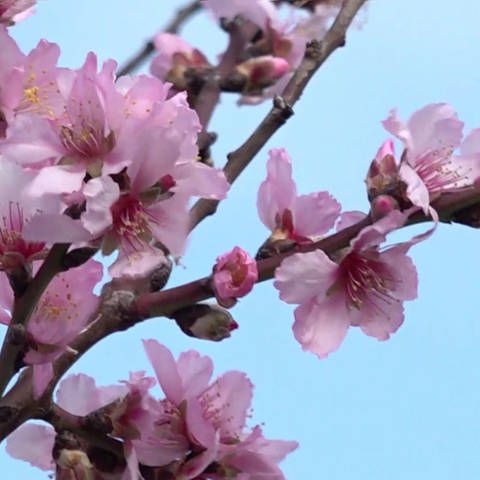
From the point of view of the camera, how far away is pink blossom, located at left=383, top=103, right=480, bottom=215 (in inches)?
57.2

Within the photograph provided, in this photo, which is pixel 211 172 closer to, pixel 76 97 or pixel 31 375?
pixel 76 97

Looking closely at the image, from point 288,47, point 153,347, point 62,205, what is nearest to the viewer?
point 62,205

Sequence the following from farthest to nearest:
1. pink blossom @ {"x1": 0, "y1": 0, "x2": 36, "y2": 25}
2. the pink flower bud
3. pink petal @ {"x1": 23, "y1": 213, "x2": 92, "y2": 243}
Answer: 1. pink blossom @ {"x1": 0, "y1": 0, "x2": 36, "y2": 25}
2. the pink flower bud
3. pink petal @ {"x1": 23, "y1": 213, "x2": 92, "y2": 243}

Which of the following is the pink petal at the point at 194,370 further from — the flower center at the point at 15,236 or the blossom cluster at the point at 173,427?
the flower center at the point at 15,236

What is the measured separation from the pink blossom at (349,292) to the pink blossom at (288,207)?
8 cm

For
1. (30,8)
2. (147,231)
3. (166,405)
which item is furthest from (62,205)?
(30,8)

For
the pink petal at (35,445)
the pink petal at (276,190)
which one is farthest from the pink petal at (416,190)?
the pink petal at (35,445)

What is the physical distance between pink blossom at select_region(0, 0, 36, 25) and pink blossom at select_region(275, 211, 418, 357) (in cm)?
65

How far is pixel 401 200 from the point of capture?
1.37 meters

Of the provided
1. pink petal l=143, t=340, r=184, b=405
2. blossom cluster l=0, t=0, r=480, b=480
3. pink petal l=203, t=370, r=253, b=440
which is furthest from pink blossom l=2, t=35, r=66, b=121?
pink petal l=203, t=370, r=253, b=440

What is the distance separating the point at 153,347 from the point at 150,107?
13.9 inches

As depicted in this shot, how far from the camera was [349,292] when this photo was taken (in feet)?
5.03

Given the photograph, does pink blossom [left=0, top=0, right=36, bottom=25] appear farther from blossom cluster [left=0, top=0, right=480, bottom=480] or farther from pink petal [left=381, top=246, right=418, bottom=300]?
pink petal [left=381, top=246, right=418, bottom=300]

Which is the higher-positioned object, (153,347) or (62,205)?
(62,205)
